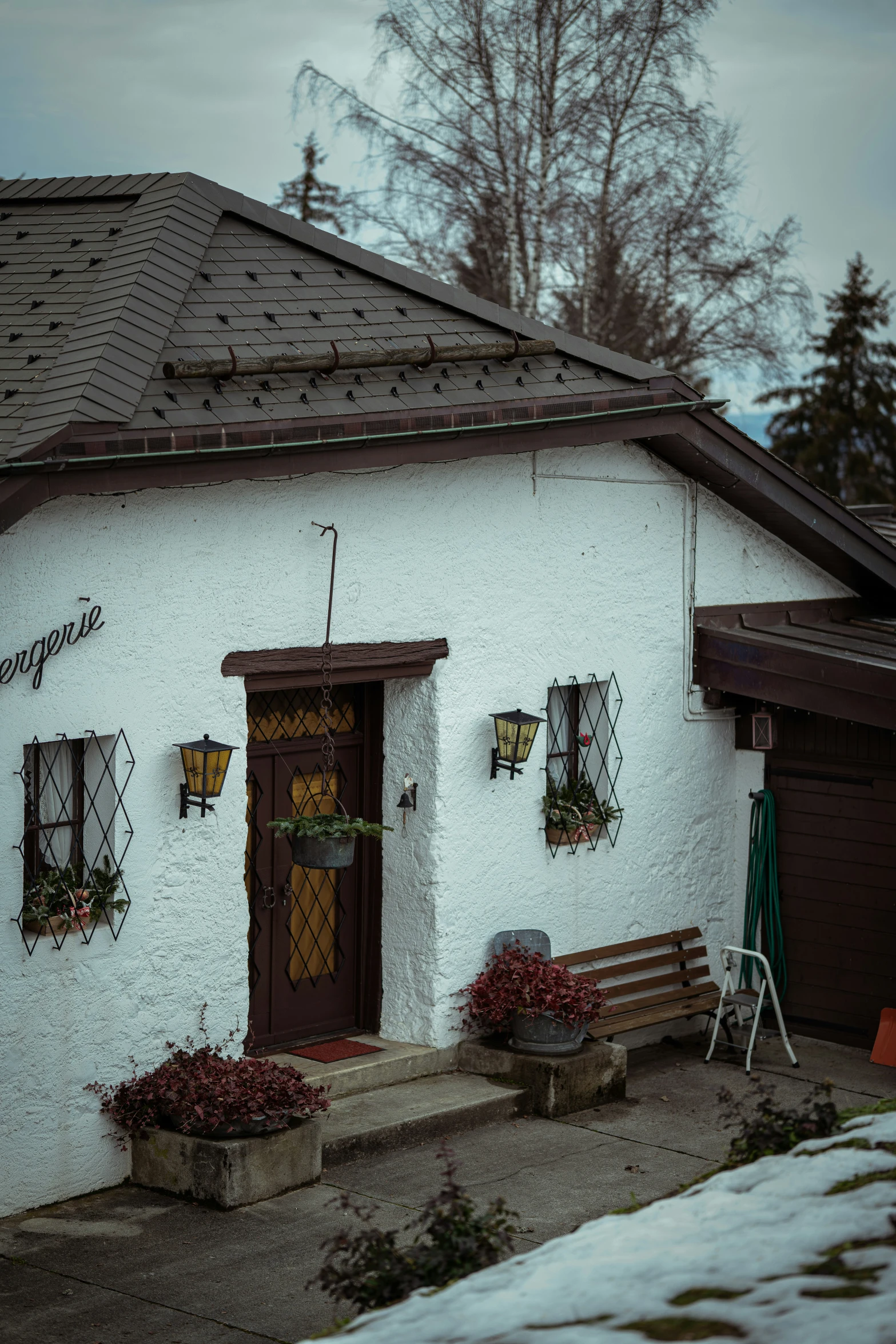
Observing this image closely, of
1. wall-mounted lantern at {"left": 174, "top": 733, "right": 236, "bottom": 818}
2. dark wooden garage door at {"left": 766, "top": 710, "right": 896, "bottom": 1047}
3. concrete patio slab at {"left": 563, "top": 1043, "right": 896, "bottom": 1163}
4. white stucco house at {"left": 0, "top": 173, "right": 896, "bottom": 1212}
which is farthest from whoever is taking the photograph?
dark wooden garage door at {"left": 766, "top": 710, "right": 896, "bottom": 1047}

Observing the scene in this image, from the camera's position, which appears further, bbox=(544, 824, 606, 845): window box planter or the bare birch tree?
the bare birch tree

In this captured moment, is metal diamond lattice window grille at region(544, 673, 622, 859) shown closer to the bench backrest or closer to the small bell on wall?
the bench backrest

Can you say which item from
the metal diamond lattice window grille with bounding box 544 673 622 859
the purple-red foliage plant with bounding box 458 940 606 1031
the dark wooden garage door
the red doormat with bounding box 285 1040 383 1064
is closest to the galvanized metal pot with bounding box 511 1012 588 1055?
the purple-red foliage plant with bounding box 458 940 606 1031

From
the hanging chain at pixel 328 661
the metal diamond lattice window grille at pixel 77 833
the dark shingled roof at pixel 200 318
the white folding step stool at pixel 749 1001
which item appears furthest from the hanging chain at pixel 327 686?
the white folding step stool at pixel 749 1001

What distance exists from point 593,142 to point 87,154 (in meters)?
13.9

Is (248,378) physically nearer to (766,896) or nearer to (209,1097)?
(209,1097)

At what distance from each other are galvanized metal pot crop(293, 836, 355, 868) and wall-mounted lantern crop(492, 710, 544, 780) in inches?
56.1

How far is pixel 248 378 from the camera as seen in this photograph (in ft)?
25.7

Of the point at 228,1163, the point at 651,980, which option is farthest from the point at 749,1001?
the point at 228,1163

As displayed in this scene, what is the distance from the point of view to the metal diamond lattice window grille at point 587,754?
973 centimetres

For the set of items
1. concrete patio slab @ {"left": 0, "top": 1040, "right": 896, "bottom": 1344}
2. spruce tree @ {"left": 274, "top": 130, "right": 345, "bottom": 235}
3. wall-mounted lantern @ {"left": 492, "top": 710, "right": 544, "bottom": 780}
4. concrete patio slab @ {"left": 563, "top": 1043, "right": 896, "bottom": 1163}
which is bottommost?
concrete patio slab @ {"left": 0, "top": 1040, "right": 896, "bottom": 1344}

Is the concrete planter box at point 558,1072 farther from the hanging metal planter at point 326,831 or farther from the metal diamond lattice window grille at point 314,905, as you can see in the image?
the hanging metal planter at point 326,831

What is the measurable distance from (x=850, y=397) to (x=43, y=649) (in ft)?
88.3

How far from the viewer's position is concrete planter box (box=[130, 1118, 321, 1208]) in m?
7.11
